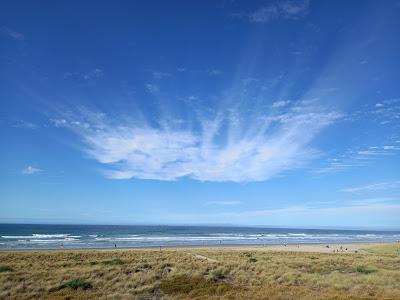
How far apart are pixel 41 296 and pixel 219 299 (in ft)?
29.1

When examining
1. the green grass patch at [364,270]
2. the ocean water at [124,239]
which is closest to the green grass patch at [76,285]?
the green grass patch at [364,270]

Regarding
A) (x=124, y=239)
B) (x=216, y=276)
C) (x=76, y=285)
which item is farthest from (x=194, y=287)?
(x=124, y=239)

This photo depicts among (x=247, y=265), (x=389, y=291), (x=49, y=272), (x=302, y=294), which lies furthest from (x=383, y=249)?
(x=49, y=272)

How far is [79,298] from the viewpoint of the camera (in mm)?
18094

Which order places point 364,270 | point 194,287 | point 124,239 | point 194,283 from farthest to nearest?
point 124,239, point 364,270, point 194,283, point 194,287

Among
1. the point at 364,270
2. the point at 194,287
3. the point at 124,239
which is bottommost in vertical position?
the point at 194,287

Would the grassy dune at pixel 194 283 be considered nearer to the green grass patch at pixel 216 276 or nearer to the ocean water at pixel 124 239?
the green grass patch at pixel 216 276

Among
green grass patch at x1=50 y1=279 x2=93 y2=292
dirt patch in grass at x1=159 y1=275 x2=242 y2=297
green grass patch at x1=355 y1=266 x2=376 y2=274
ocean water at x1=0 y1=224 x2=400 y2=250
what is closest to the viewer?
dirt patch in grass at x1=159 y1=275 x2=242 y2=297

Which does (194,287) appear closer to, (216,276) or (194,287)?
(194,287)

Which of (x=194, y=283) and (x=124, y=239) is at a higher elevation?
(x=124, y=239)

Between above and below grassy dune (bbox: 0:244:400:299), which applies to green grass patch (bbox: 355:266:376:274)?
above

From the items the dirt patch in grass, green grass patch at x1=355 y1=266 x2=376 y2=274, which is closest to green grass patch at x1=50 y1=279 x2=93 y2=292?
the dirt patch in grass

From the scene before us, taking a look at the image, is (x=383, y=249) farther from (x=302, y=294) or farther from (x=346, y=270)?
(x=302, y=294)

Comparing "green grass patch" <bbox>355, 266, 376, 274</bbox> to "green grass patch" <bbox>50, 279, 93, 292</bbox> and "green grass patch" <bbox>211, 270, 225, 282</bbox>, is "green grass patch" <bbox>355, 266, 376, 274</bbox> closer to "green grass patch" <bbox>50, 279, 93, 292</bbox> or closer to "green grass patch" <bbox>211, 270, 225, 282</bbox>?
"green grass patch" <bbox>211, 270, 225, 282</bbox>
